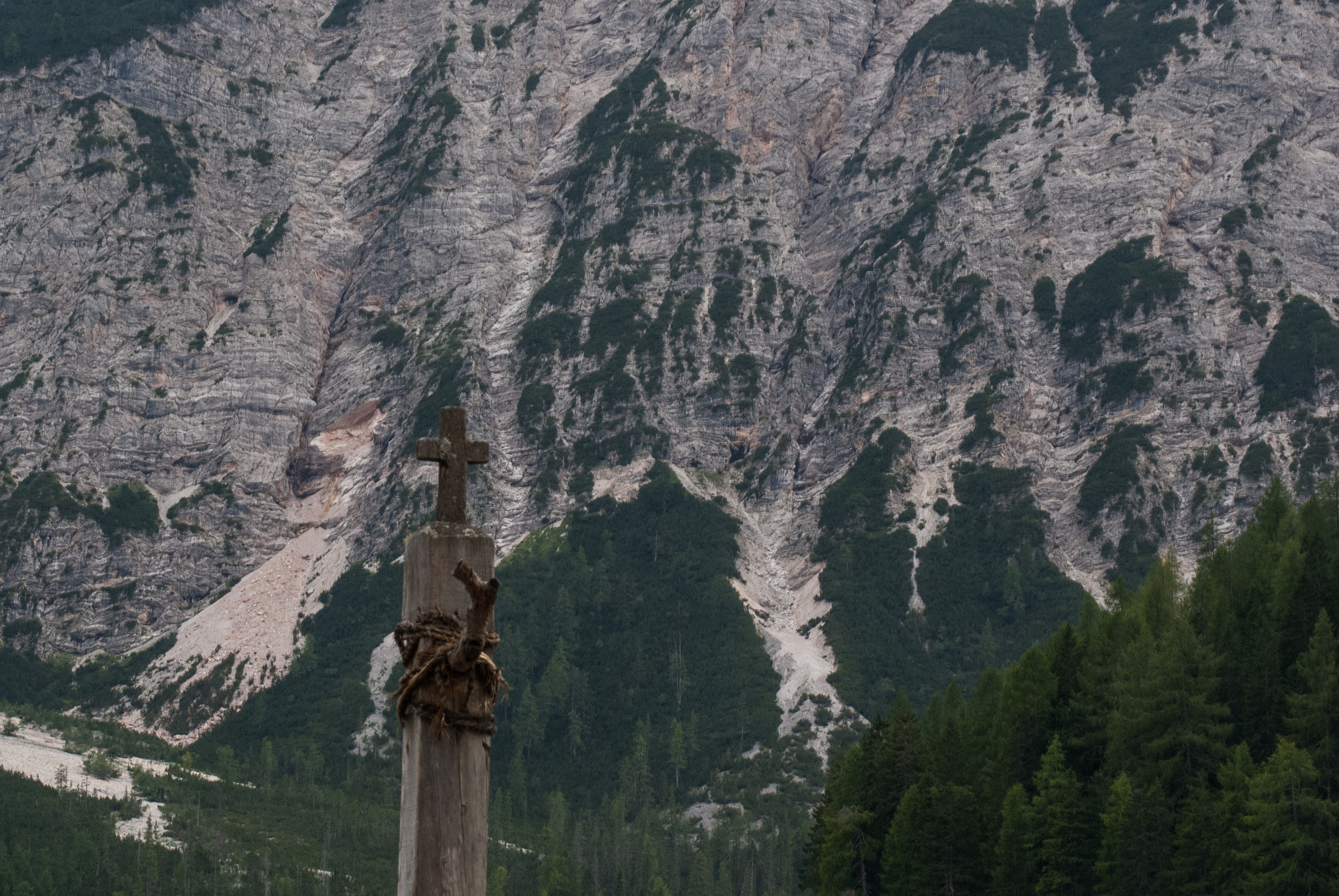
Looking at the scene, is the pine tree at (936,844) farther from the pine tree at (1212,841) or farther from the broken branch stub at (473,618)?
the broken branch stub at (473,618)

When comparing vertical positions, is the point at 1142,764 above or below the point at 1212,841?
above

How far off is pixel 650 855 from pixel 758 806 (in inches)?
1069

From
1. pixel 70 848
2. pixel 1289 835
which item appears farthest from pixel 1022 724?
pixel 70 848

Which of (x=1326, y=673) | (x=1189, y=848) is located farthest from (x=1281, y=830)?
(x=1326, y=673)

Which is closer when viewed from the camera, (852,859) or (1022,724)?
(1022,724)

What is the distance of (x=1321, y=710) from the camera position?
6272cm

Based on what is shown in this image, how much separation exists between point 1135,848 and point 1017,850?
7176 mm

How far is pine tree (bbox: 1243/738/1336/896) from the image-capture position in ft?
182

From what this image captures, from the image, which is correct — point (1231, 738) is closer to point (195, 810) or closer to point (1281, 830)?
point (1281, 830)

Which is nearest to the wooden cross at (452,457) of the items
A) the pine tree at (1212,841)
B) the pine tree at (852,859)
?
the pine tree at (1212,841)

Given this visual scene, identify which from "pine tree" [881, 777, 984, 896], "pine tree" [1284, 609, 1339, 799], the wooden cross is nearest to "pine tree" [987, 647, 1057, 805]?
"pine tree" [881, 777, 984, 896]

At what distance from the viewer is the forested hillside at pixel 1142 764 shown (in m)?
60.2

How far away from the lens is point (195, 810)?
631ft

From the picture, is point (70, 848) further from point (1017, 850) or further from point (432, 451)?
point (432, 451)
